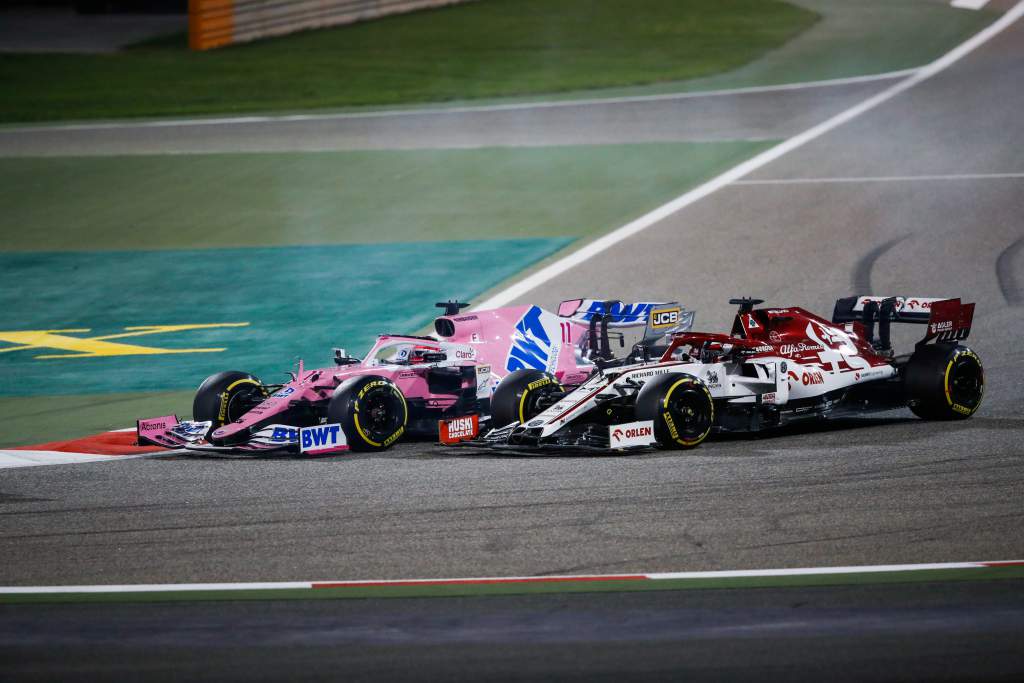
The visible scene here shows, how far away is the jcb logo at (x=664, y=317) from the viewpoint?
665 inches

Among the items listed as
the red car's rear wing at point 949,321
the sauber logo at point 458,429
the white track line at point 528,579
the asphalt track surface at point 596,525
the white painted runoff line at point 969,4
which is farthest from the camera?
A: the white painted runoff line at point 969,4

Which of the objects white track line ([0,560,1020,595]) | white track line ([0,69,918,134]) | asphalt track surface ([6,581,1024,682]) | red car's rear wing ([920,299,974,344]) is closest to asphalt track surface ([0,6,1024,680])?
→ asphalt track surface ([6,581,1024,682])

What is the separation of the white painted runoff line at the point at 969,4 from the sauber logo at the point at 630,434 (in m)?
33.1

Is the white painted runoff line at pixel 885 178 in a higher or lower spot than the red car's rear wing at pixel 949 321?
higher

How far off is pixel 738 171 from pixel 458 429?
15127 mm

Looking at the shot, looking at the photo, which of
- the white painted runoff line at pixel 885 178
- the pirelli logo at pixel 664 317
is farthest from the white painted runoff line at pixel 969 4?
the pirelli logo at pixel 664 317

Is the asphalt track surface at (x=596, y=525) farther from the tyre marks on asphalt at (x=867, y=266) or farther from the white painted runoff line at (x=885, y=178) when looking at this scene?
the white painted runoff line at (x=885, y=178)

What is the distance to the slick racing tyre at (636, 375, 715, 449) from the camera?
47.0 feet

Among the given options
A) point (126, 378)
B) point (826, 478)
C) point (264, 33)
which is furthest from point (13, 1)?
point (826, 478)

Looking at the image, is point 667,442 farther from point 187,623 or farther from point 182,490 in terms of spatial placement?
point 187,623

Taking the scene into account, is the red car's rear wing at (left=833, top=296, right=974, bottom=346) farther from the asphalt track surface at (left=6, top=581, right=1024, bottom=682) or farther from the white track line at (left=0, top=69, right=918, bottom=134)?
the white track line at (left=0, top=69, right=918, bottom=134)

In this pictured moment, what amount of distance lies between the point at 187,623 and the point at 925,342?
31.2 feet

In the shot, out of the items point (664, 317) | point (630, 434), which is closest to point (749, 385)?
point (630, 434)

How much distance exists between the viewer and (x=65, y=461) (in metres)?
15.3
